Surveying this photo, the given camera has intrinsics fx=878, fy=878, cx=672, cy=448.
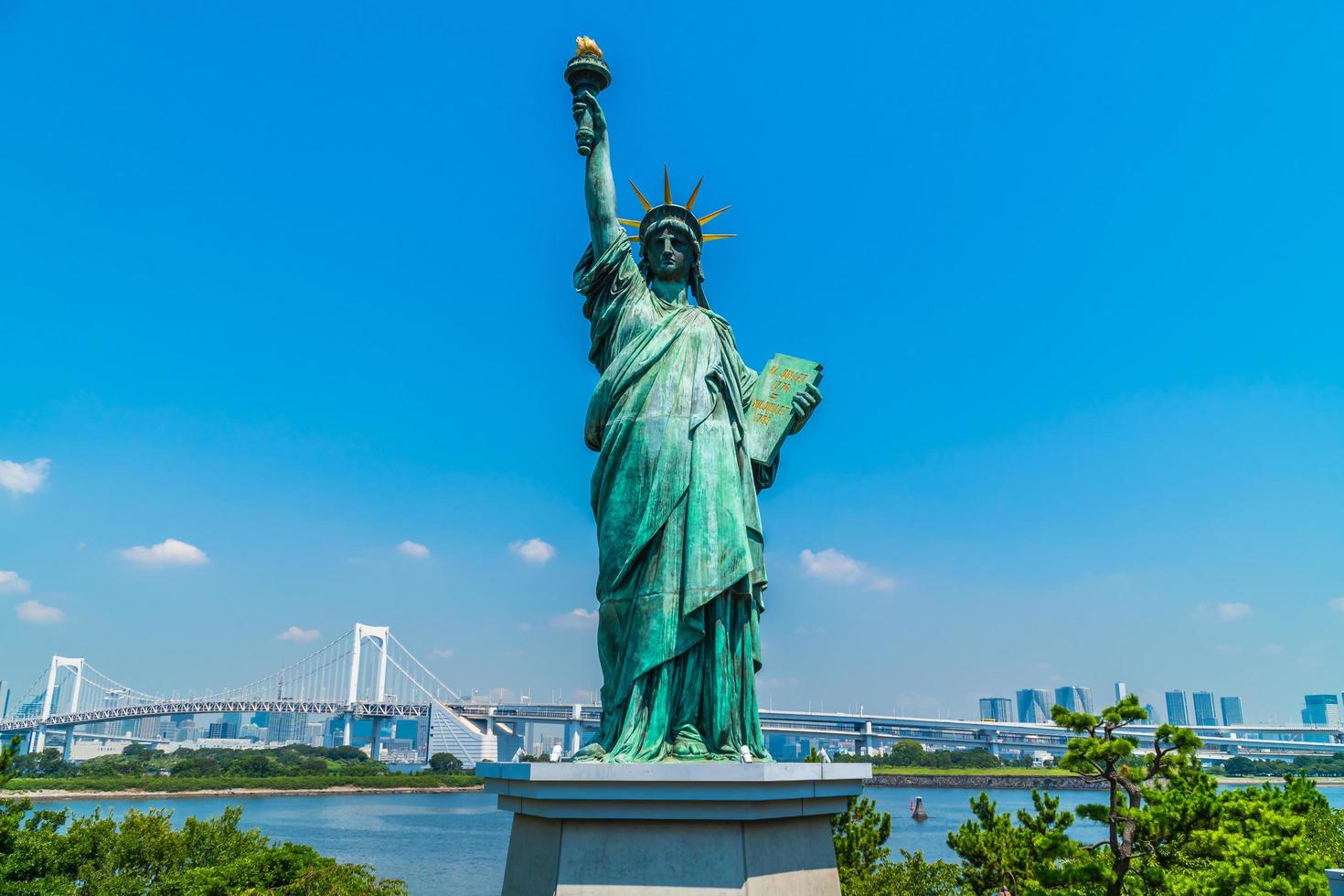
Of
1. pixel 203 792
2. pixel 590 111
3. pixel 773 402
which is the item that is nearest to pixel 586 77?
pixel 590 111

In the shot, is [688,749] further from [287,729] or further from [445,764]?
[287,729]

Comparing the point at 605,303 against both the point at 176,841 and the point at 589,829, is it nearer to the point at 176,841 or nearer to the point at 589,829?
the point at 589,829

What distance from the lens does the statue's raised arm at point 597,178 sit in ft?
22.1

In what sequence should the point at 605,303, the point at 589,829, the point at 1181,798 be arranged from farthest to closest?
the point at 1181,798, the point at 605,303, the point at 589,829

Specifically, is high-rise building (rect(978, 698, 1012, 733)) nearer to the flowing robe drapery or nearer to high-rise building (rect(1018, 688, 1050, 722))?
high-rise building (rect(1018, 688, 1050, 722))

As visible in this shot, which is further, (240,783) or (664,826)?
(240,783)

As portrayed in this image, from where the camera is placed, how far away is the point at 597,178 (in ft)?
22.2

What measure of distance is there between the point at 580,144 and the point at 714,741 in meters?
4.48

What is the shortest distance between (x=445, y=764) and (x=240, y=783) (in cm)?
1348

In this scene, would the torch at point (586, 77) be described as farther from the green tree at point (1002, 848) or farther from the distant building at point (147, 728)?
the distant building at point (147, 728)

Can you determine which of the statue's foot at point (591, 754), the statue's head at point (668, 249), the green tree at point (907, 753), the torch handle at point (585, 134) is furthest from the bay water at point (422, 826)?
the torch handle at point (585, 134)

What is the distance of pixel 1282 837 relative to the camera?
7012mm

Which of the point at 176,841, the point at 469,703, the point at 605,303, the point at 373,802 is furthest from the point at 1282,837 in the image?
the point at 469,703

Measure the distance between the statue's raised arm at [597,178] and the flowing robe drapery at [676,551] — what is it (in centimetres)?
98
